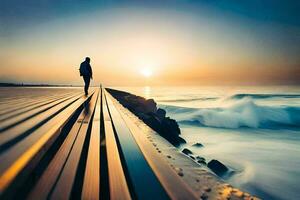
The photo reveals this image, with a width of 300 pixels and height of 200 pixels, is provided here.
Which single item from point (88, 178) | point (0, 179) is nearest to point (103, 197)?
point (88, 178)

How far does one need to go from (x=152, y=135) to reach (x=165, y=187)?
1706mm

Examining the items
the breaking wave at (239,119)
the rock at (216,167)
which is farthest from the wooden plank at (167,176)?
the breaking wave at (239,119)

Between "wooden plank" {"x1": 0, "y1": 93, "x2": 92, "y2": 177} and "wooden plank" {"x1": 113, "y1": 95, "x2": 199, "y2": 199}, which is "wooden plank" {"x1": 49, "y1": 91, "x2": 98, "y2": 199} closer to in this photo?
"wooden plank" {"x1": 0, "y1": 93, "x2": 92, "y2": 177}

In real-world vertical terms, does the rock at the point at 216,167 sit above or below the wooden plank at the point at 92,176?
below

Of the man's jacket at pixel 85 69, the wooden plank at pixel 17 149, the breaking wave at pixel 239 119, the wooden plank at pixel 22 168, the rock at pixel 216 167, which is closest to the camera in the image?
the wooden plank at pixel 22 168

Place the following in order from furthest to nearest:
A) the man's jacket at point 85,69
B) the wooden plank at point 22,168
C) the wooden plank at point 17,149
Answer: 1. the man's jacket at point 85,69
2. the wooden plank at point 17,149
3. the wooden plank at point 22,168

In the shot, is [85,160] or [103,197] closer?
[103,197]

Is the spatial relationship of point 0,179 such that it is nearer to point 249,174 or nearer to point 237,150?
point 249,174

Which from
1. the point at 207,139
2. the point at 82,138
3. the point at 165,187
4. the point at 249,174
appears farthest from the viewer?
the point at 207,139

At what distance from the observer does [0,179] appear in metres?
1.30

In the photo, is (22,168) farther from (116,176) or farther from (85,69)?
(85,69)

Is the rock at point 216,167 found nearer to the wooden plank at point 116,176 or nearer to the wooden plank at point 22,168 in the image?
the wooden plank at point 116,176

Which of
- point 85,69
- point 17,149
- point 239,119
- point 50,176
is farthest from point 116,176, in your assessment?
point 239,119

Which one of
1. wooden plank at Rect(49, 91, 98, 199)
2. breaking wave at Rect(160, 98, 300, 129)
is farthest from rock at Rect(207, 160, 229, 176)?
breaking wave at Rect(160, 98, 300, 129)
